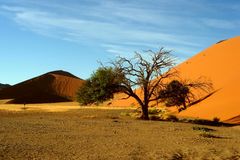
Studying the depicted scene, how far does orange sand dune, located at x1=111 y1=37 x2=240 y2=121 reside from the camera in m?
43.7

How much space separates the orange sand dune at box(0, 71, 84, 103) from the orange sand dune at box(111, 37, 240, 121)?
2266cm

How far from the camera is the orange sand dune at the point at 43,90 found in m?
102

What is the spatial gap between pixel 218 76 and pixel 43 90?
56230 millimetres

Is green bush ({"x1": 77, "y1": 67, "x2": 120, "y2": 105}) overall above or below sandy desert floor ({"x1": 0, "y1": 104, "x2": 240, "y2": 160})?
above

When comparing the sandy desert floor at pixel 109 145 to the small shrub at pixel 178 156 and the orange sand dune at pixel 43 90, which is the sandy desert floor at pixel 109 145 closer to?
the small shrub at pixel 178 156

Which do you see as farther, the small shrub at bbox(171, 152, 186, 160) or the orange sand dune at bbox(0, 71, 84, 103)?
the orange sand dune at bbox(0, 71, 84, 103)

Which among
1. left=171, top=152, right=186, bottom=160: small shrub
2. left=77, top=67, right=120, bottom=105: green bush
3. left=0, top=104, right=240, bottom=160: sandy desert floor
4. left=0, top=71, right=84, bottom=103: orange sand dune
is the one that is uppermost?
left=0, top=71, right=84, bottom=103: orange sand dune

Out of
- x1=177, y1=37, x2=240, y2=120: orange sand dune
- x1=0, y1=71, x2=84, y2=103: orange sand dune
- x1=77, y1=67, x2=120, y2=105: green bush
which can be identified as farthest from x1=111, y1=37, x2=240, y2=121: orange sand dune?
x1=0, y1=71, x2=84, y2=103: orange sand dune

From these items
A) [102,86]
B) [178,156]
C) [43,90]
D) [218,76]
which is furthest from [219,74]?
[43,90]

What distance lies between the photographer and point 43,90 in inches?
4377

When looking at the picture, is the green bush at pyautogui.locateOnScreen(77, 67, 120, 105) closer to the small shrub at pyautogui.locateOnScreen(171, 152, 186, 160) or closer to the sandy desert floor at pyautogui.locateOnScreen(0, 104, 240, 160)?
the sandy desert floor at pyautogui.locateOnScreen(0, 104, 240, 160)

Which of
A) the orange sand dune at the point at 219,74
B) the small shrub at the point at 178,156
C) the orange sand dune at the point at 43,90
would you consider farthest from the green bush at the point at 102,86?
the orange sand dune at the point at 43,90

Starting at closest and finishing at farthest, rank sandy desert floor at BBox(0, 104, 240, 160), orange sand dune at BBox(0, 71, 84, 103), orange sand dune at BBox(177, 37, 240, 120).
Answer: sandy desert floor at BBox(0, 104, 240, 160)
orange sand dune at BBox(177, 37, 240, 120)
orange sand dune at BBox(0, 71, 84, 103)

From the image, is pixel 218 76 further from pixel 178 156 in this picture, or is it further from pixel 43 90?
pixel 43 90
